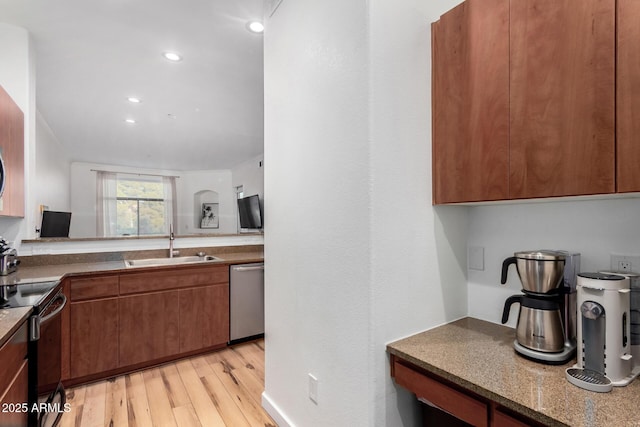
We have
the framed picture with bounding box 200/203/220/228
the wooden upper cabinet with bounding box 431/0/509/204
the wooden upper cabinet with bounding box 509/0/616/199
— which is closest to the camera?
the wooden upper cabinet with bounding box 509/0/616/199

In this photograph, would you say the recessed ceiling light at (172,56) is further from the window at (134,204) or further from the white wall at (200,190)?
the window at (134,204)

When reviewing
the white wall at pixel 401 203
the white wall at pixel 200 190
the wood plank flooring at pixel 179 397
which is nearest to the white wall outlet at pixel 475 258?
the white wall at pixel 401 203

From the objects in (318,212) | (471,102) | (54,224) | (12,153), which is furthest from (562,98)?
(54,224)

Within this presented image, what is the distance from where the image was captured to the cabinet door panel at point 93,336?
7.25 feet

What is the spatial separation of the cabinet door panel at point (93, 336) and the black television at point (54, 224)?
1117 millimetres

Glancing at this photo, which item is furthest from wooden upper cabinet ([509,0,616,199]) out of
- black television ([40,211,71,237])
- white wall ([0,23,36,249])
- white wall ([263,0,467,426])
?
black television ([40,211,71,237])

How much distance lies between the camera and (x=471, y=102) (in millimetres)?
1217

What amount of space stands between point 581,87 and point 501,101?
0.23 metres

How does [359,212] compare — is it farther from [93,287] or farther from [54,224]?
[54,224]

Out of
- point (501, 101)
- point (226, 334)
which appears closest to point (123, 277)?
point (226, 334)

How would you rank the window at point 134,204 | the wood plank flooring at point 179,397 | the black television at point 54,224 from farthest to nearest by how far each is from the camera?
the window at point 134,204 < the black television at point 54,224 < the wood plank flooring at point 179,397

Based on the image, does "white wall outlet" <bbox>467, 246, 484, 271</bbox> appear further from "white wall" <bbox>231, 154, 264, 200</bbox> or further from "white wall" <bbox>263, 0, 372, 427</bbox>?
"white wall" <bbox>231, 154, 264, 200</bbox>

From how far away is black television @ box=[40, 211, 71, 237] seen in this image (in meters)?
2.83

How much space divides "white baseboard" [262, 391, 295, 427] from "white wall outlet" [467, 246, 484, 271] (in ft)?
4.32
